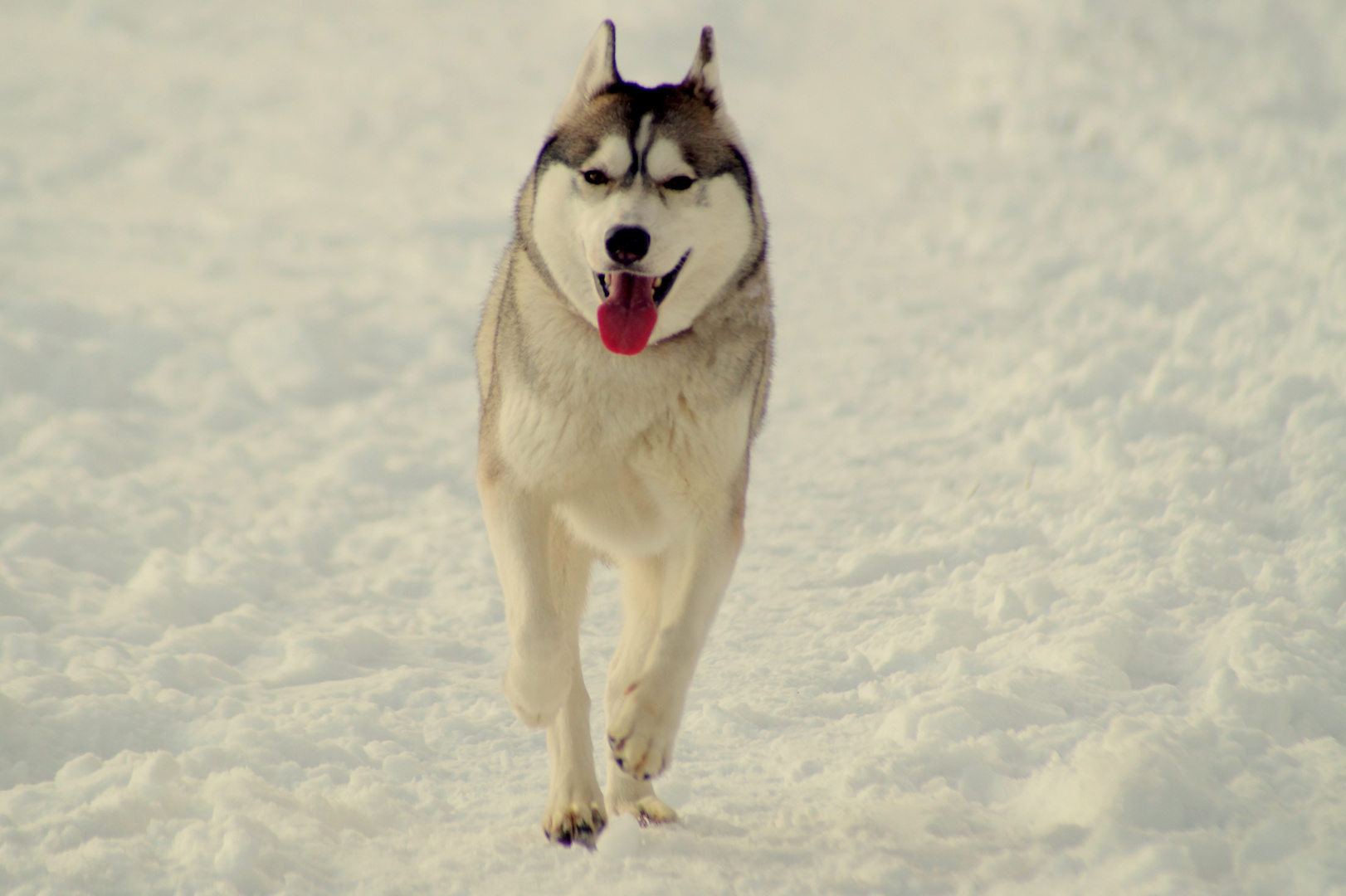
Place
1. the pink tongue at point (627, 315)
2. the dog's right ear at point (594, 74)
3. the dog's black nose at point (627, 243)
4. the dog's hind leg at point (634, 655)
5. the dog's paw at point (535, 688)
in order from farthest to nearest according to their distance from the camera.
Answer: the dog's hind leg at point (634, 655), the dog's right ear at point (594, 74), the dog's paw at point (535, 688), the pink tongue at point (627, 315), the dog's black nose at point (627, 243)

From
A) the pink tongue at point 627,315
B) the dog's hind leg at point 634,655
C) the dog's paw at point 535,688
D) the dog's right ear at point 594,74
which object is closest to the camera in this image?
the pink tongue at point 627,315

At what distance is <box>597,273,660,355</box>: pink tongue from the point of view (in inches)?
103

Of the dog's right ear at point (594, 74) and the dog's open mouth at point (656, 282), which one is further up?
the dog's right ear at point (594, 74)

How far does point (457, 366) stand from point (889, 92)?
5.11 m

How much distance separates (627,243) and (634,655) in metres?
1.29

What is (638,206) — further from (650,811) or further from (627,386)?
(650,811)

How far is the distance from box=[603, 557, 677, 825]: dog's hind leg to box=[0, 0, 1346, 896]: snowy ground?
18 cm

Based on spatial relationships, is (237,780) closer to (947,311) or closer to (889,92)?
(947,311)

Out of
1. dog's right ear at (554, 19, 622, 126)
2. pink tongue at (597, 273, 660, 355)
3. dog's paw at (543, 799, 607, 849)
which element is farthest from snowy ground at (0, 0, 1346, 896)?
dog's right ear at (554, 19, 622, 126)

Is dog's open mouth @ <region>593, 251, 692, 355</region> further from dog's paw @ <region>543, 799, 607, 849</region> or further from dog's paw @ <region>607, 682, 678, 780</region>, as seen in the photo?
dog's paw @ <region>543, 799, 607, 849</region>

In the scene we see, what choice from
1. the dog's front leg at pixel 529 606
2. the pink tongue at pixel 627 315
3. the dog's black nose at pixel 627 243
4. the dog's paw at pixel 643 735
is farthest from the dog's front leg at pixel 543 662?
the dog's black nose at pixel 627 243

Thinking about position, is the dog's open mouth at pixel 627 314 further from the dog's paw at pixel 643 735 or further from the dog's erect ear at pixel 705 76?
the dog's paw at pixel 643 735

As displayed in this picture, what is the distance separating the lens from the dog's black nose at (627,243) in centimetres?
250

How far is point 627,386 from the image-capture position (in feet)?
9.07
